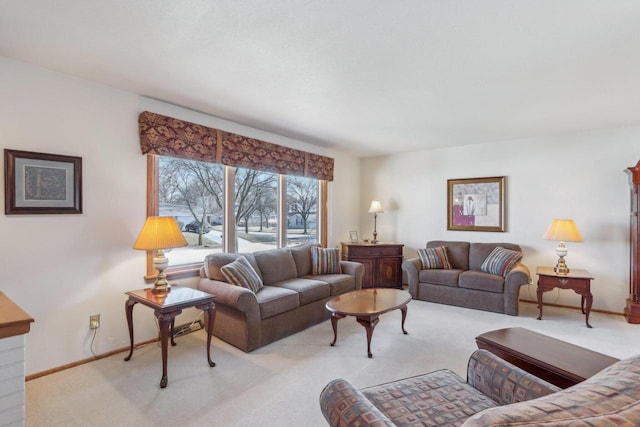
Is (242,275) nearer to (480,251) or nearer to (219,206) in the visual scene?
(219,206)

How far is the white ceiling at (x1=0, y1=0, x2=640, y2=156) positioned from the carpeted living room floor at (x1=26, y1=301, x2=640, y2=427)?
8.09ft

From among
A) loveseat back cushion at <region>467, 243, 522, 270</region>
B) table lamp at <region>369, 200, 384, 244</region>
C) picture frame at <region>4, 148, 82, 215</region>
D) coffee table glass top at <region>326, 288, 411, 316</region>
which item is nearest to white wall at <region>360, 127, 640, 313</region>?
loveseat back cushion at <region>467, 243, 522, 270</region>

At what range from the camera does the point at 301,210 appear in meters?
5.22

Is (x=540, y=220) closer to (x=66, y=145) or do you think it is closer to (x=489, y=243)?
(x=489, y=243)

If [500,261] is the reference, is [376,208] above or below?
above

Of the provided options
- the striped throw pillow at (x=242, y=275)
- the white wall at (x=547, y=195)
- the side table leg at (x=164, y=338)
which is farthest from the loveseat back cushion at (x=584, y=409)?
the white wall at (x=547, y=195)

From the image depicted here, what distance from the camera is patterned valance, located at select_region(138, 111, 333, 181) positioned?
3.15 meters

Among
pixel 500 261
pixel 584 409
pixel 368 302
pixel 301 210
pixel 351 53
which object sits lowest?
pixel 368 302

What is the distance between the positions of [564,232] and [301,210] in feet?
12.0

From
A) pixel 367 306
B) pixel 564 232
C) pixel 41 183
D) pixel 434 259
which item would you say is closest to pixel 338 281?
pixel 367 306

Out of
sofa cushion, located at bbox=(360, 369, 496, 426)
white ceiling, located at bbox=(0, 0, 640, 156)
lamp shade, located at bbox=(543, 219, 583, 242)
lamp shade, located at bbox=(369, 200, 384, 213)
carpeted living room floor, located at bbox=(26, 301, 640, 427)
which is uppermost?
white ceiling, located at bbox=(0, 0, 640, 156)

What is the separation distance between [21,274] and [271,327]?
2.08m

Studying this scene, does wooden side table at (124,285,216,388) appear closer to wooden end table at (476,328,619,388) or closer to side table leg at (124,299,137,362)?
side table leg at (124,299,137,362)

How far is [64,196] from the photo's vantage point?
265 cm
